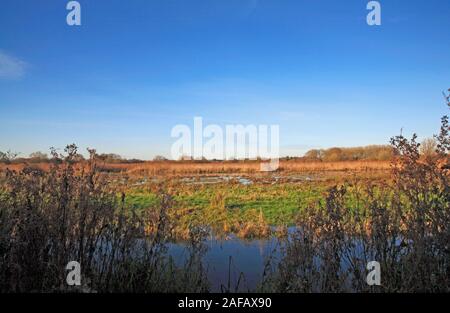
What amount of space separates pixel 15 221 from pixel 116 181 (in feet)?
6.24

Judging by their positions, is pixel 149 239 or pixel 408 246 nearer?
pixel 408 246

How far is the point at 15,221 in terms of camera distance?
4680 mm

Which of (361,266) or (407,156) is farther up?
(407,156)

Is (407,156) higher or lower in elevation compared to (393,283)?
higher

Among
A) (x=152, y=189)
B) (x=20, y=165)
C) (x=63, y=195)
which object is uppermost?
(x=20, y=165)

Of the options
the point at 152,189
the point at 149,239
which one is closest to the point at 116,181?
the point at 149,239

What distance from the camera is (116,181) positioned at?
6.33m
